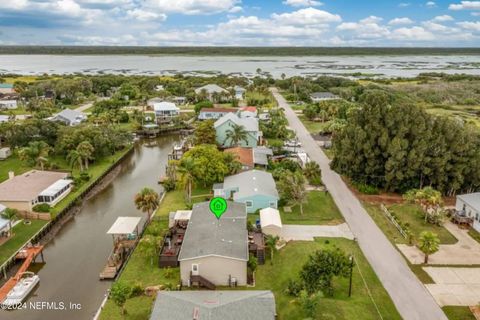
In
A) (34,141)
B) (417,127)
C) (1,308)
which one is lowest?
(1,308)

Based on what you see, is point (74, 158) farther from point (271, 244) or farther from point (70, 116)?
point (271, 244)

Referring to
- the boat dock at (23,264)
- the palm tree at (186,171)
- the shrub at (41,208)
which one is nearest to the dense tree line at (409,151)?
the palm tree at (186,171)

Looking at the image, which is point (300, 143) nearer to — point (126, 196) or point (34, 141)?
point (126, 196)

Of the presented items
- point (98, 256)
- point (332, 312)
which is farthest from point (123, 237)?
point (332, 312)

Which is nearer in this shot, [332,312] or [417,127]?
[332,312]

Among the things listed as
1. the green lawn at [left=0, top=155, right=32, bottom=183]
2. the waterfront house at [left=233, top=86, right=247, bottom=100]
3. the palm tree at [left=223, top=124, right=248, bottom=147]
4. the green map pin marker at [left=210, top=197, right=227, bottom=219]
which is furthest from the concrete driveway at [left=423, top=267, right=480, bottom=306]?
the waterfront house at [left=233, top=86, right=247, bottom=100]

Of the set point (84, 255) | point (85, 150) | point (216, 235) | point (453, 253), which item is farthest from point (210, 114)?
point (453, 253)
